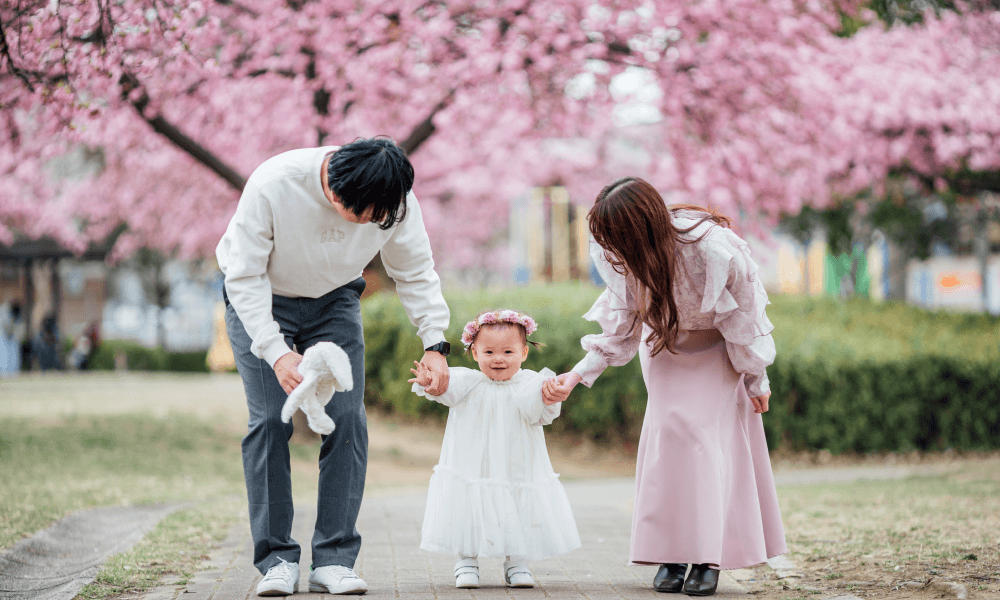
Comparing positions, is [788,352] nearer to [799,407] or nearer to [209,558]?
[799,407]

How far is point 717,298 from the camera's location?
4008 millimetres

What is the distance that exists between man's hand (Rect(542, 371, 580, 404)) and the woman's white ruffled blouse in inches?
3.2

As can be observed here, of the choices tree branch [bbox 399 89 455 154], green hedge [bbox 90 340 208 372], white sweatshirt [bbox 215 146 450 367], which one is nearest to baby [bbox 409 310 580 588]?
white sweatshirt [bbox 215 146 450 367]

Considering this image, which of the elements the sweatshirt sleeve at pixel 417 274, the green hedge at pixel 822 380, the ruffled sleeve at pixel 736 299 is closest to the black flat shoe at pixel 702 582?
the ruffled sleeve at pixel 736 299

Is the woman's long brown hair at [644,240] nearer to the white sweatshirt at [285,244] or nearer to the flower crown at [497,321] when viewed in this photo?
the flower crown at [497,321]

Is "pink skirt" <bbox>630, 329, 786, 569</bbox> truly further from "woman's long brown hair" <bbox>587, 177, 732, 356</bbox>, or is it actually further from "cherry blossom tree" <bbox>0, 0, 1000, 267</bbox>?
"cherry blossom tree" <bbox>0, 0, 1000, 267</bbox>

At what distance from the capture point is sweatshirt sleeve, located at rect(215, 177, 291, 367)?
373 centimetres

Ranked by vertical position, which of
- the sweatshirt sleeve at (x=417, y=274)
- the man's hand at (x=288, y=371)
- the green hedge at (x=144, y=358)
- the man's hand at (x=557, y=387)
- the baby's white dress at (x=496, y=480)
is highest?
the sweatshirt sleeve at (x=417, y=274)

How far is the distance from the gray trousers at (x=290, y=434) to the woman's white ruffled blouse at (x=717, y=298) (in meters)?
0.89

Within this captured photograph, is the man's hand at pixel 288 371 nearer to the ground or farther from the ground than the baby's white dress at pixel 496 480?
farther from the ground

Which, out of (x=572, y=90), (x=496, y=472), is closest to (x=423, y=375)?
(x=496, y=472)

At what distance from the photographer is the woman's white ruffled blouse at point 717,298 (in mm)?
4023

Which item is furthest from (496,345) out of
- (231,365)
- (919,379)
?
(231,365)

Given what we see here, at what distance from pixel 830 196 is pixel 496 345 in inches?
475
